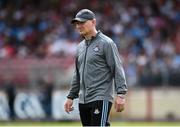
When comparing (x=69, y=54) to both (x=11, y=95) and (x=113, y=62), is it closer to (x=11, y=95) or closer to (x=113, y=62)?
(x=11, y=95)

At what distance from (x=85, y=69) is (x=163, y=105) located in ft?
43.4

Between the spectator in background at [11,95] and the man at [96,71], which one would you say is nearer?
the man at [96,71]

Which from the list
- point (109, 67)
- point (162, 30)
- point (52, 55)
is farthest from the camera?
point (162, 30)

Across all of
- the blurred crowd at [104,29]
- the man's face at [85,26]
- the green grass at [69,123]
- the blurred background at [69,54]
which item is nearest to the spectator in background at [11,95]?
the blurred background at [69,54]

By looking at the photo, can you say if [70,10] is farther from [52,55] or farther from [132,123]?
[132,123]

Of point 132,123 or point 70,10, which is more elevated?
point 70,10

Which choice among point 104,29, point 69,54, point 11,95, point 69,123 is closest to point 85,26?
point 69,123

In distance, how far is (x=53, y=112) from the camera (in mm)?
21125

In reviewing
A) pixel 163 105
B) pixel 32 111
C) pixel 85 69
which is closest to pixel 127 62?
pixel 163 105

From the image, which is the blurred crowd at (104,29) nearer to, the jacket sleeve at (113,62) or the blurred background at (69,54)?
the blurred background at (69,54)

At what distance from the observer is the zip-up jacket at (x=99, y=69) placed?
8.47 meters

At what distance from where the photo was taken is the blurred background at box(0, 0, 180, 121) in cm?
2120

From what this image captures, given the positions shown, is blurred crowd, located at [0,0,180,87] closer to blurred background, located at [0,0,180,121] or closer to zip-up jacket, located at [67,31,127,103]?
blurred background, located at [0,0,180,121]

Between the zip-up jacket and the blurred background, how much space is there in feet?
37.9
